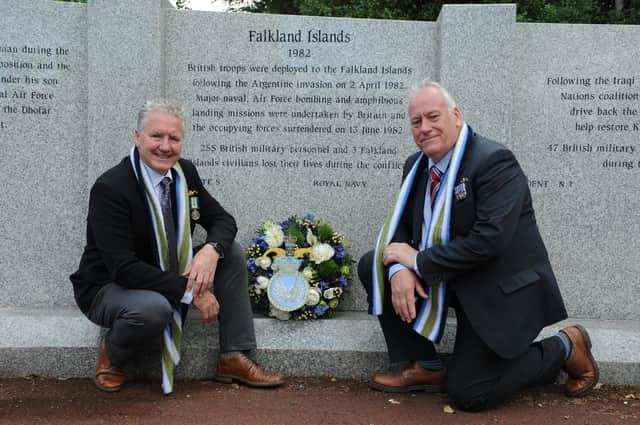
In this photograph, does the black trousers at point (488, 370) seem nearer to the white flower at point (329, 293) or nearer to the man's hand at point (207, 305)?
the white flower at point (329, 293)

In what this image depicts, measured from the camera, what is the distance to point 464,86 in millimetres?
4707

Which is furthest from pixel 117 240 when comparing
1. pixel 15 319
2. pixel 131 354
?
pixel 15 319

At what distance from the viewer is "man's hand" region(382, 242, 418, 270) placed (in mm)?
3325

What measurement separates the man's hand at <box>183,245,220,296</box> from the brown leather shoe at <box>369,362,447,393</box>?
1202mm

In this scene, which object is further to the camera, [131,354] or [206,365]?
[206,365]

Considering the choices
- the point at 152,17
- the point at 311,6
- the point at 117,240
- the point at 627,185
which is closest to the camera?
the point at 117,240

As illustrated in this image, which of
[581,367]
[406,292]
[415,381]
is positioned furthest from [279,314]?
[581,367]

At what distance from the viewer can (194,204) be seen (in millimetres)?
3781

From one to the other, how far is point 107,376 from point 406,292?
1.81m

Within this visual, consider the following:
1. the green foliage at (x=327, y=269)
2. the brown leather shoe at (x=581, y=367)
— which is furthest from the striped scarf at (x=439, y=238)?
the green foliage at (x=327, y=269)

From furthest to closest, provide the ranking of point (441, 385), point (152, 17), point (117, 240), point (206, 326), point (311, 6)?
1. point (311, 6)
2. point (152, 17)
3. point (206, 326)
4. point (441, 385)
5. point (117, 240)

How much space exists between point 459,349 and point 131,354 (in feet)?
6.09

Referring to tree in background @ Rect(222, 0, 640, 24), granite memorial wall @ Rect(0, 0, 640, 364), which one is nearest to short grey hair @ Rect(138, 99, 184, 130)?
granite memorial wall @ Rect(0, 0, 640, 364)

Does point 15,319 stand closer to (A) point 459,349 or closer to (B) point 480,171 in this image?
(A) point 459,349
